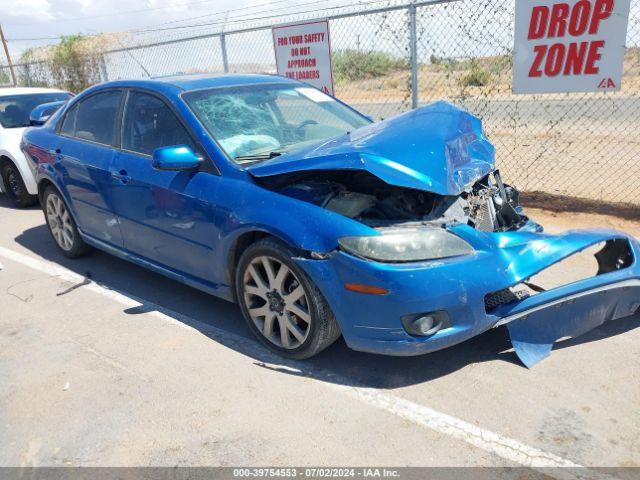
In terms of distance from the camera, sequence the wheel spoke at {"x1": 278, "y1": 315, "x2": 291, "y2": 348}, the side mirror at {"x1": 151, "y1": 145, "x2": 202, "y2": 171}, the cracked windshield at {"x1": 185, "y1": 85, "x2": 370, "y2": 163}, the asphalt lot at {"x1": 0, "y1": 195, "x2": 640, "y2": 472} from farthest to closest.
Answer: the cracked windshield at {"x1": 185, "y1": 85, "x2": 370, "y2": 163}, the side mirror at {"x1": 151, "y1": 145, "x2": 202, "y2": 171}, the wheel spoke at {"x1": 278, "y1": 315, "x2": 291, "y2": 348}, the asphalt lot at {"x1": 0, "y1": 195, "x2": 640, "y2": 472}

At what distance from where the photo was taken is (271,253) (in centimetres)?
328

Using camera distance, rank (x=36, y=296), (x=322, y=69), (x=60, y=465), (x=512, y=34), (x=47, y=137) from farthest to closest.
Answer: (x=322, y=69)
(x=512, y=34)
(x=47, y=137)
(x=36, y=296)
(x=60, y=465)

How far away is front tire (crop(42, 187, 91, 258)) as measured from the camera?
538 centimetres

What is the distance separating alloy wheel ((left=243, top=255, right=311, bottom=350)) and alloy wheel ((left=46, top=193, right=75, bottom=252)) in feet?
8.95

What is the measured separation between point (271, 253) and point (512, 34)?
14.4 feet

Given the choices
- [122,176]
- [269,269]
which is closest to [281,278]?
[269,269]

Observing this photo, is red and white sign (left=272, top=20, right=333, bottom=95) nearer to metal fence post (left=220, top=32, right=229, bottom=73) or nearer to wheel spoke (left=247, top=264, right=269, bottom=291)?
metal fence post (left=220, top=32, right=229, bottom=73)

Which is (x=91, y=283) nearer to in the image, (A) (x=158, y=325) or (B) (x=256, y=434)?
(A) (x=158, y=325)

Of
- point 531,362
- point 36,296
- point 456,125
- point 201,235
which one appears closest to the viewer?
point 531,362

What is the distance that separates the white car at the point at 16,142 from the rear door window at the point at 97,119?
2682 mm

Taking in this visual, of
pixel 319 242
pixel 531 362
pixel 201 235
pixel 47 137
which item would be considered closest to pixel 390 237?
pixel 319 242

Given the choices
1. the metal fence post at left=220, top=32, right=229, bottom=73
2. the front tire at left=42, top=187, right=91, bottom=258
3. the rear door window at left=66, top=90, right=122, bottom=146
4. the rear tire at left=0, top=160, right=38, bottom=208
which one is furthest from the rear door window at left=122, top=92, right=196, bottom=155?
the metal fence post at left=220, top=32, right=229, bottom=73

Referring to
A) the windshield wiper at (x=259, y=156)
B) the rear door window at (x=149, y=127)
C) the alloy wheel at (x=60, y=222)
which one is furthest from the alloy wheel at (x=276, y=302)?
the alloy wheel at (x=60, y=222)

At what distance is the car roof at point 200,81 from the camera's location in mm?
4195
